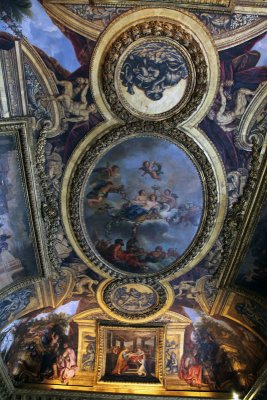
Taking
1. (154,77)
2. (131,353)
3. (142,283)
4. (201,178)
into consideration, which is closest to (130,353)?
(131,353)

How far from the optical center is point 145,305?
47.6 ft

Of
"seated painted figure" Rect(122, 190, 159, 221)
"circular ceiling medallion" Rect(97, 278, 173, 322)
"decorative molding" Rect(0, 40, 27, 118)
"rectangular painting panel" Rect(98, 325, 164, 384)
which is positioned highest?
"decorative molding" Rect(0, 40, 27, 118)

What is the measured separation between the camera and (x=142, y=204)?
37.7 feet

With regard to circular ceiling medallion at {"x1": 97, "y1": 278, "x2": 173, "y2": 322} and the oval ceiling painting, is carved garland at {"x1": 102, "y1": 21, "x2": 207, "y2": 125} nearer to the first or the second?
the oval ceiling painting

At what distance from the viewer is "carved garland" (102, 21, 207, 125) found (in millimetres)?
8719

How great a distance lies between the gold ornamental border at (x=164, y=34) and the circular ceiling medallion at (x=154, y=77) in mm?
319

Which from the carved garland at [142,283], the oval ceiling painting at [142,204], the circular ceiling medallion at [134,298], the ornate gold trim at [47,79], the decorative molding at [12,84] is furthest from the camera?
the circular ceiling medallion at [134,298]

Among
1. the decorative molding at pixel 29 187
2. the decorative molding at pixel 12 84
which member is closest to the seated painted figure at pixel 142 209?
the decorative molding at pixel 29 187

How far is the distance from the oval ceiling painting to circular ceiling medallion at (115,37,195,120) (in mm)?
906

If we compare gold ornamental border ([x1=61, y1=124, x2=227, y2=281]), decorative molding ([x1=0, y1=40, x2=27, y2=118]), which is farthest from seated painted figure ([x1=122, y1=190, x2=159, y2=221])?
decorative molding ([x1=0, y1=40, x2=27, y2=118])

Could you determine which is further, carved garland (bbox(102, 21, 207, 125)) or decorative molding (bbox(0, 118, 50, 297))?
decorative molding (bbox(0, 118, 50, 297))

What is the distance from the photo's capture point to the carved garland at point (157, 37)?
872 centimetres

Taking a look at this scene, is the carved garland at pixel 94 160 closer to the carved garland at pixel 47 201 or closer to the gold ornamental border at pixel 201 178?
the gold ornamental border at pixel 201 178

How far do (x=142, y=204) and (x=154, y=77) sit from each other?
339 centimetres
